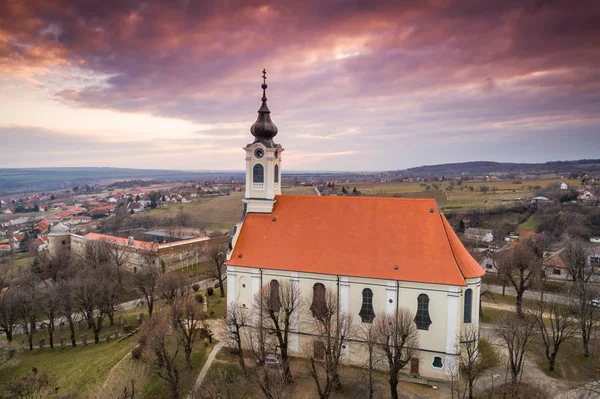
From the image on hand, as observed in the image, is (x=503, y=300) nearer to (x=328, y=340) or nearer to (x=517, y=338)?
(x=517, y=338)

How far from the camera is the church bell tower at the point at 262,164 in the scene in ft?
114

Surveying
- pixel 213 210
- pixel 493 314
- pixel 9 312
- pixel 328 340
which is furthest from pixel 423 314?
pixel 213 210

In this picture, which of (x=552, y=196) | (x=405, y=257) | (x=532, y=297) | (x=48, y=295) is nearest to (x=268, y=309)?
(x=405, y=257)

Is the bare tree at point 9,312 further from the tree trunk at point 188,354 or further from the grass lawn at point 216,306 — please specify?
the tree trunk at point 188,354

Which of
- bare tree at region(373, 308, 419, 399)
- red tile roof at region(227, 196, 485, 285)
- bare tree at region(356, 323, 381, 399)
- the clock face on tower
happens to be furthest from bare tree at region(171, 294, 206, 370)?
bare tree at region(373, 308, 419, 399)

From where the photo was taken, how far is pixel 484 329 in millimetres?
36750

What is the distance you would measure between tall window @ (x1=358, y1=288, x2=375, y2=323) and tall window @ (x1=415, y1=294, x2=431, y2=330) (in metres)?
3.54

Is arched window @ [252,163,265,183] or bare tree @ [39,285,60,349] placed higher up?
arched window @ [252,163,265,183]

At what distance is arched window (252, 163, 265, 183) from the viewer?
115 feet

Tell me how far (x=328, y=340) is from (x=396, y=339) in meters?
4.82

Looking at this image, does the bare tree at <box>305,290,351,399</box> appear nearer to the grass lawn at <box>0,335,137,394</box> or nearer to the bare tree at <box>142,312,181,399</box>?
the bare tree at <box>142,312,181,399</box>

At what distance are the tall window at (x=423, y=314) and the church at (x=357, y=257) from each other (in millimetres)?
75

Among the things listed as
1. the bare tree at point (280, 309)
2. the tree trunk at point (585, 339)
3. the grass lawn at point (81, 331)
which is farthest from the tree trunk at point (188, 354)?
the tree trunk at point (585, 339)

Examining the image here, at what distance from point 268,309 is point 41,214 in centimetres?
18606
